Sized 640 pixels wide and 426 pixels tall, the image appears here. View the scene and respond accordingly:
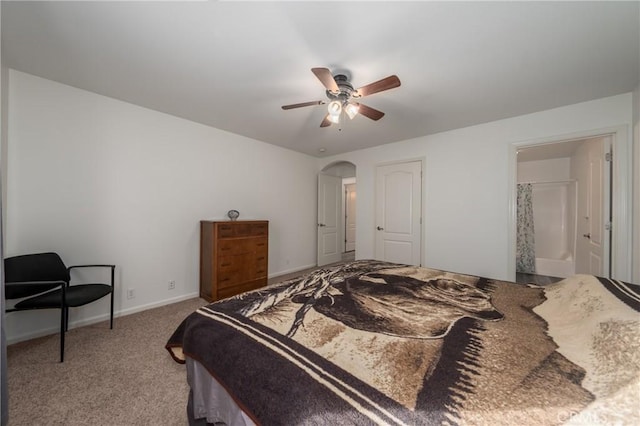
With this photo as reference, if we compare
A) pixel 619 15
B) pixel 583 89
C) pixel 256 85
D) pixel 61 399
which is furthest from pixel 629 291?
pixel 61 399

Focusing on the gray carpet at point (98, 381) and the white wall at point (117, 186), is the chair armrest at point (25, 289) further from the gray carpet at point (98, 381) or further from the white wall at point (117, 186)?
the gray carpet at point (98, 381)

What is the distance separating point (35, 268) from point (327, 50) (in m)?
3.02

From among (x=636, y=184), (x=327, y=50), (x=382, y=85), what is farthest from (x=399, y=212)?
(x=327, y=50)

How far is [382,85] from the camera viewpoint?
1.75 meters

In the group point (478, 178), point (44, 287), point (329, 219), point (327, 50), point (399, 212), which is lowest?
point (44, 287)

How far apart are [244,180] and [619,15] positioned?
12.7 feet

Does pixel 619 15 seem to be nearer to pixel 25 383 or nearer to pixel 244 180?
pixel 244 180

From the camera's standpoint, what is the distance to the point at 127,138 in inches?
103

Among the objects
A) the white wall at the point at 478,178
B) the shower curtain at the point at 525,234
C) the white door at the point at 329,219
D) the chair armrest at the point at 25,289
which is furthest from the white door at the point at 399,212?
the chair armrest at the point at 25,289

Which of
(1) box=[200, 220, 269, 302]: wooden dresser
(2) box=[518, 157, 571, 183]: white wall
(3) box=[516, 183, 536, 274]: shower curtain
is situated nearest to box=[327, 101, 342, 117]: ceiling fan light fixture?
(1) box=[200, 220, 269, 302]: wooden dresser

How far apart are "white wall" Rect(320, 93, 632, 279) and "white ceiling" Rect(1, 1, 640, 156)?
0.68ft

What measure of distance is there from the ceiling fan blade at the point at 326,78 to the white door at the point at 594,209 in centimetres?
299

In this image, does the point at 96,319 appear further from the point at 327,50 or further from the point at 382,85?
the point at 382,85

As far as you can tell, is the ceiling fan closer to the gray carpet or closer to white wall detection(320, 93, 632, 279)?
white wall detection(320, 93, 632, 279)
